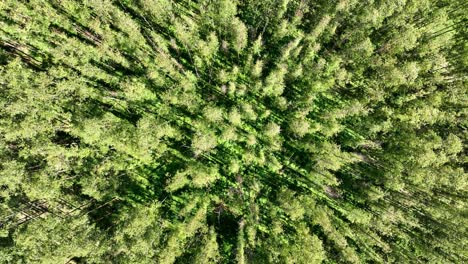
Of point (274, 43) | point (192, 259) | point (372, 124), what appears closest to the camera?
point (192, 259)

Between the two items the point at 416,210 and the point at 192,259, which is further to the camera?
the point at 416,210

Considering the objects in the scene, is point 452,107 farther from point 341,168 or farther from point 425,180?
point 341,168

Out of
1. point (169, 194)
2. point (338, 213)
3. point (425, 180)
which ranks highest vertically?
point (425, 180)

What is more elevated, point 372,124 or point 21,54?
point 372,124

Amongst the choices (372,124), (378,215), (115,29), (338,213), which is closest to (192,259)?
(338,213)

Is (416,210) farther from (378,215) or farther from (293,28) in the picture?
(293,28)

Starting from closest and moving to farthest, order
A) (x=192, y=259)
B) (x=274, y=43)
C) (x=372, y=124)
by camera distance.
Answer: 1. (x=192, y=259)
2. (x=372, y=124)
3. (x=274, y=43)

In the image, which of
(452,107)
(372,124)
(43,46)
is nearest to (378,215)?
(372,124)
